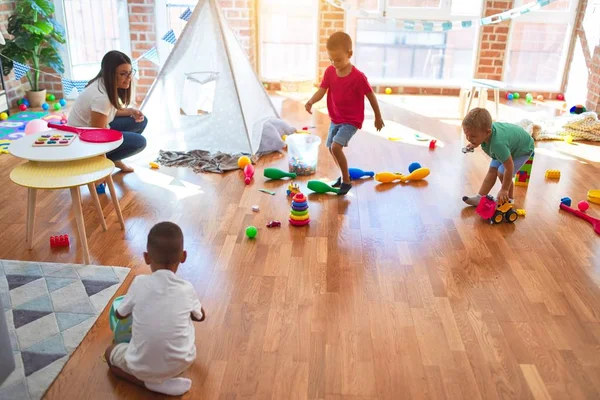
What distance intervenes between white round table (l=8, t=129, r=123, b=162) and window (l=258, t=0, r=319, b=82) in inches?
130

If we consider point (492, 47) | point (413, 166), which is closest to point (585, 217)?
point (413, 166)

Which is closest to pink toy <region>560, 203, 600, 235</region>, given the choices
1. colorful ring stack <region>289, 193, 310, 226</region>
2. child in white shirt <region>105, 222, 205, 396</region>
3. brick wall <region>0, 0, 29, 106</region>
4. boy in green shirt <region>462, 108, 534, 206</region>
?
boy in green shirt <region>462, 108, 534, 206</region>

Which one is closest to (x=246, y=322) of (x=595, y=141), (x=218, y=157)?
(x=218, y=157)

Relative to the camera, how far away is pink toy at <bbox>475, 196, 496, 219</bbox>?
2.92 meters

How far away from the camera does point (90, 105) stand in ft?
9.80

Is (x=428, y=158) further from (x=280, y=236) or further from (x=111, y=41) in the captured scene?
(x=111, y=41)

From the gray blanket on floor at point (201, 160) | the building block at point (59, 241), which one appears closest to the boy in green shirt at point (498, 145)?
the gray blanket on floor at point (201, 160)

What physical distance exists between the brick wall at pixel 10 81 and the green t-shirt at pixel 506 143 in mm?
4117

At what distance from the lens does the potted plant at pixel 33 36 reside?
4.73 meters

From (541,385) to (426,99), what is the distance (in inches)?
170

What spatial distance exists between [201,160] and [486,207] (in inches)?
73.5

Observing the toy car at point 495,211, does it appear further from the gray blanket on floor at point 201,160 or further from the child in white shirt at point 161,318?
the child in white shirt at point 161,318

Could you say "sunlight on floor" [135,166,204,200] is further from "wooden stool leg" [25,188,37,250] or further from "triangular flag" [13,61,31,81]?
"triangular flag" [13,61,31,81]

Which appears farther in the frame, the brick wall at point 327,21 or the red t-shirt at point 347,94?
the brick wall at point 327,21
